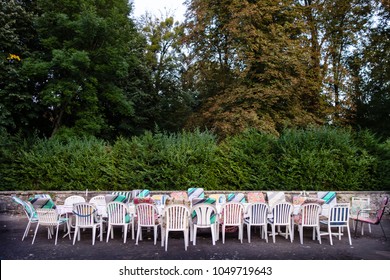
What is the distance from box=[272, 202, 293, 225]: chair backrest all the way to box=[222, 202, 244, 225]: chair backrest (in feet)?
2.66

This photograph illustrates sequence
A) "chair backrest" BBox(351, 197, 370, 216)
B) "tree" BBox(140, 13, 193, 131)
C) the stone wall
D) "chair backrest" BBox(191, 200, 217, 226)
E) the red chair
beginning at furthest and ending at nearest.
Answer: "tree" BBox(140, 13, 193, 131)
the stone wall
"chair backrest" BBox(351, 197, 370, 216)
the red chair
"chair backrest" BBox(191, 200, 217, 226)

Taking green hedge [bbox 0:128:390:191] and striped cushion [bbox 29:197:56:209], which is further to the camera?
green hedge [bbox 0:128:390:191]

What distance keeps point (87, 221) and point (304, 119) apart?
12.7 m

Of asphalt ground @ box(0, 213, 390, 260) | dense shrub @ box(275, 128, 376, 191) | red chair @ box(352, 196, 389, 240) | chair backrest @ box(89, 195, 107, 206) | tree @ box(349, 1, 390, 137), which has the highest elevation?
tree @ box(349, 1, 390, 137)

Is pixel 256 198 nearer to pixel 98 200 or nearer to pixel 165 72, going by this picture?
pixel 98 200

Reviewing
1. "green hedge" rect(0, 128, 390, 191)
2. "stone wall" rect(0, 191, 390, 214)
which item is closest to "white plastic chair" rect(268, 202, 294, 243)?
"stone wall" rect(0, 191, 390, 214)

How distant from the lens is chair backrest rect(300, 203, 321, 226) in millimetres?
8336

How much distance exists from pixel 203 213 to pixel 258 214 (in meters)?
1.43

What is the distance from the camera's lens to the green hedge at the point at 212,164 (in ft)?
41.0

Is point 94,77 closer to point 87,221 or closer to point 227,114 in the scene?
point 227,114

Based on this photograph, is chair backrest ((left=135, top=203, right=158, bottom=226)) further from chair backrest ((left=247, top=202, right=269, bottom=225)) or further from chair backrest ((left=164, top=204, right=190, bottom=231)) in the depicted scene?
chair backrest ((left=247, top=202, right=269, bottom=225))

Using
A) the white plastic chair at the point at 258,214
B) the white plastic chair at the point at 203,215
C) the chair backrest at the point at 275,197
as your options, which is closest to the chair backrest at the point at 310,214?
the white plastic chair at the point at 258,214

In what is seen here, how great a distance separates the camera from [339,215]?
28.1ft

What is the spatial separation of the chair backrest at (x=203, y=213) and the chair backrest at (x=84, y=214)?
8.00ft
